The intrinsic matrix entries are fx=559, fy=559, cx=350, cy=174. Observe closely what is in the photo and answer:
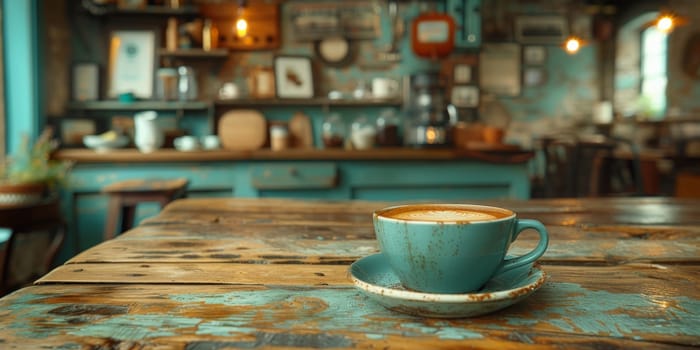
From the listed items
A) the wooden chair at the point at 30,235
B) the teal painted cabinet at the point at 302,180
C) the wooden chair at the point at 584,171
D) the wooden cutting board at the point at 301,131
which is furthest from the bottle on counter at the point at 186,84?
the wooden chair at the point at 584,171

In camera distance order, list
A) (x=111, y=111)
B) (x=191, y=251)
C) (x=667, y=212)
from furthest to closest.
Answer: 1. (x=111, y=111)
2. (x=667, y=212)
3. (x=191, y=251)

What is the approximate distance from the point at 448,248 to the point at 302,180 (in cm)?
291

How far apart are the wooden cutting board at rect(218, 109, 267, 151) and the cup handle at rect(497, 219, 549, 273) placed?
146 inches

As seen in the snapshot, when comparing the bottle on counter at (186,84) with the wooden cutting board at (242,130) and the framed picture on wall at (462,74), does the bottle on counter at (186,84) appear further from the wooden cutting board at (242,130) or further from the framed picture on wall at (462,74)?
the framed picture on wall at (462,74)

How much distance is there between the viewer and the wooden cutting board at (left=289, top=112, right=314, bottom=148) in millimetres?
4395

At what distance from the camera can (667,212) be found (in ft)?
4.54

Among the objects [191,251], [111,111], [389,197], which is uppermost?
[111,111]

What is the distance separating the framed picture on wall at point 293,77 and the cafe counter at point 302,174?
103cm

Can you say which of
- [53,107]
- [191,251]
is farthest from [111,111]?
[191,251]

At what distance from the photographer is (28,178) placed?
2.75 meters

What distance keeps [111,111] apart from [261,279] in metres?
3.99

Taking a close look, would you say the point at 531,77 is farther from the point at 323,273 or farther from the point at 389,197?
the point at 323,273

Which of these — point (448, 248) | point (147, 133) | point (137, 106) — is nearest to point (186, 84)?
point (137, 106)

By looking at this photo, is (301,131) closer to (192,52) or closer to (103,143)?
(192,52)
